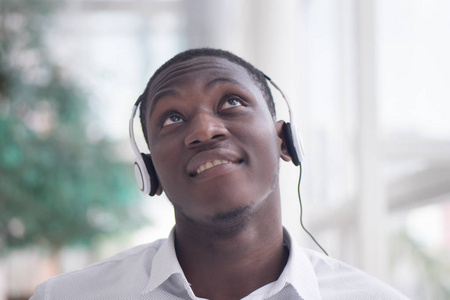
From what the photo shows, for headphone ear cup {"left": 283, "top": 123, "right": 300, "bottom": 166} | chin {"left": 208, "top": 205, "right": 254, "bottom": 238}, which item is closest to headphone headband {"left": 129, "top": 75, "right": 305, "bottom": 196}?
headphone ear cup {"left": 283, "top": 123, "right": 300, "bottom": 166}

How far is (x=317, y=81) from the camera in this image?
356 centimetres

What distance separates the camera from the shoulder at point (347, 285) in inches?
50.3

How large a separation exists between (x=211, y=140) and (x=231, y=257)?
0.90 ft

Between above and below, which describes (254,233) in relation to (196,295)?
above

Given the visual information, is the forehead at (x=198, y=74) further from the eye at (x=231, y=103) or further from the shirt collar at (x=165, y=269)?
the shirt collar at (x=165, y=269)

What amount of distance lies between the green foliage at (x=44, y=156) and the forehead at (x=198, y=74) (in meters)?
2.36

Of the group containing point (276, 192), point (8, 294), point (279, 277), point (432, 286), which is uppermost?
point (276, 192)

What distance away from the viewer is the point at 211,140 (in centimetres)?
121

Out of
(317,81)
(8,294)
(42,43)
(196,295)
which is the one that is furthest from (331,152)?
(8,294)

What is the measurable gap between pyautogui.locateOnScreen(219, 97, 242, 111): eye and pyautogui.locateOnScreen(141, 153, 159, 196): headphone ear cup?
23 centimetres

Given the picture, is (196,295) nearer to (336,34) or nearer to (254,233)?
(254,233)

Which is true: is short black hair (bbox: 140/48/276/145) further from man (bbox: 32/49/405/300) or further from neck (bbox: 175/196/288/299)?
neck (bbox: 175/196/288/299)

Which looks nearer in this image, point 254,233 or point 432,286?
point 254,233

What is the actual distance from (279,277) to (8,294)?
4.29 meters
